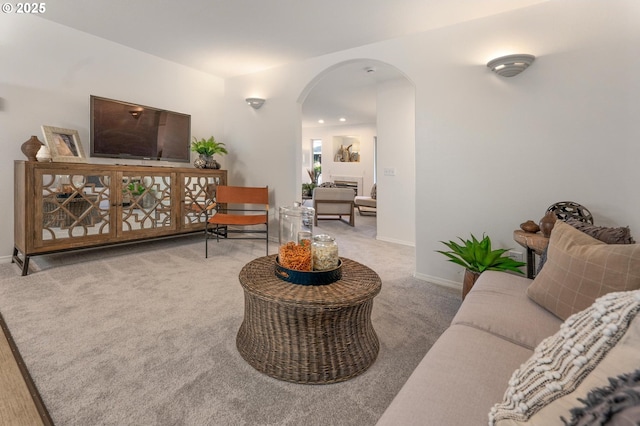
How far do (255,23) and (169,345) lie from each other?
2.89 meters

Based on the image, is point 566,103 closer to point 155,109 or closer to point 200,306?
point 200,306

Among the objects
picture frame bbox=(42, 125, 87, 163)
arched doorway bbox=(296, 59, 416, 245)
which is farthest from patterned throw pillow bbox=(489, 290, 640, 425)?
picture frame bbox=(42, 125, 87, 163)

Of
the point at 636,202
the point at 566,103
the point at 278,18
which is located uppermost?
the point at 278,18

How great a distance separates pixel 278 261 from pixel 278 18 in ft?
8.00

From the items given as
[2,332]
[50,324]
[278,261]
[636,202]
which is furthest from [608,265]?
[2,332]

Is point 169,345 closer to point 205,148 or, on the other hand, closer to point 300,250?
point 300,250

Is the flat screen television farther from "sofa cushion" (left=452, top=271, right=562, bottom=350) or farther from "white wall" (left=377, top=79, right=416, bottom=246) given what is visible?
"sofa cushion" (left=452, top=271, right=562, bottom=350)

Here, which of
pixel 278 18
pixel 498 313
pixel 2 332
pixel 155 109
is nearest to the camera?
pixel 498 313

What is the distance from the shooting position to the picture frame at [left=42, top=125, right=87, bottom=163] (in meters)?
2.99

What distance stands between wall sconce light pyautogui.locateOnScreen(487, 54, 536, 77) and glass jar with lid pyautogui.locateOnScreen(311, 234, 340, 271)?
6.67 feet

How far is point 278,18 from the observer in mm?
2895

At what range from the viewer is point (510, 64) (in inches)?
92.9

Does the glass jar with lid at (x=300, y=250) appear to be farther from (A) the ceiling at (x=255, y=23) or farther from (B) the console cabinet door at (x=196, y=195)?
(B) the console cabinet door at (x=196, y=195)

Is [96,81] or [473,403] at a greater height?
[96,81]
